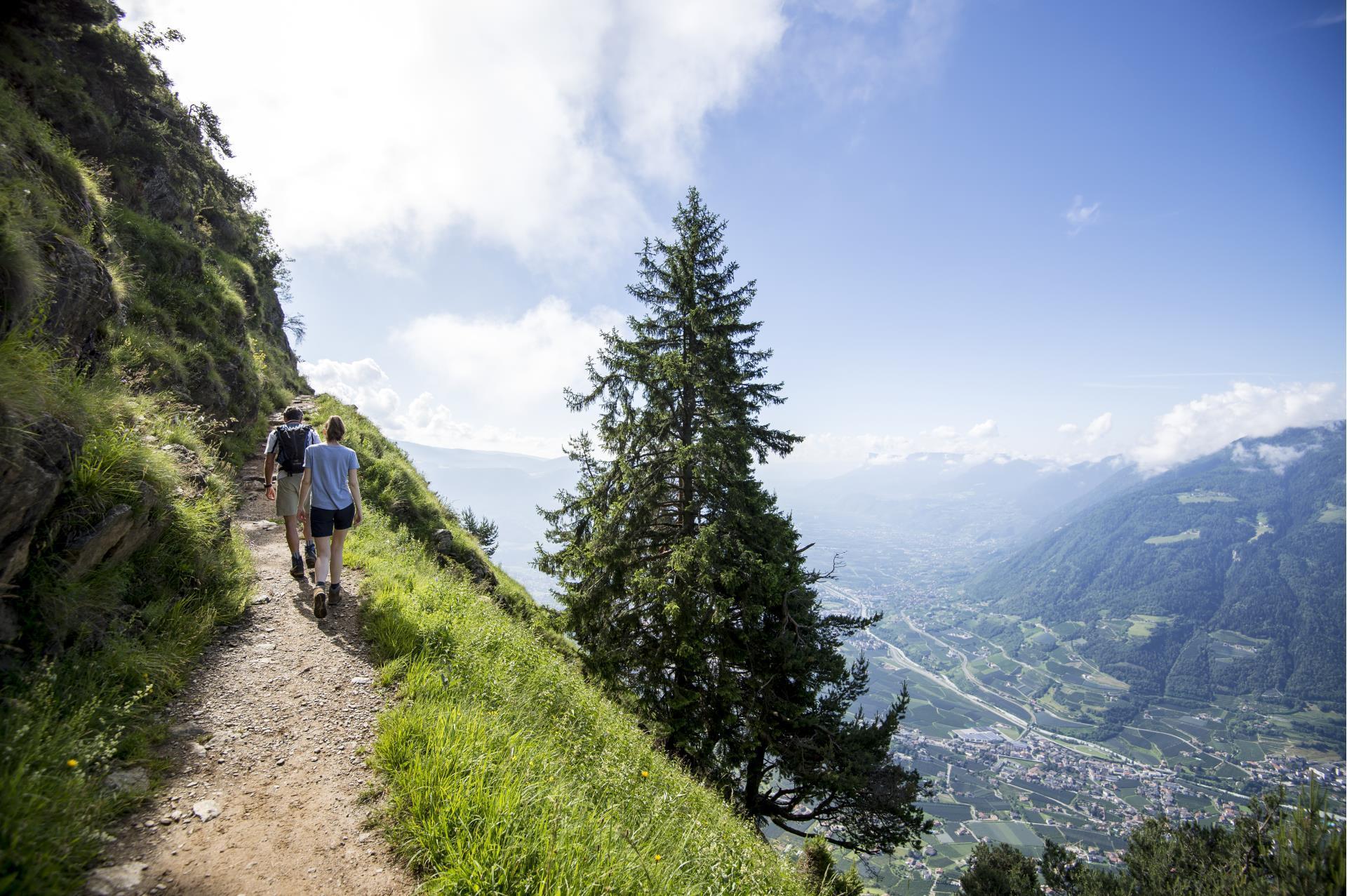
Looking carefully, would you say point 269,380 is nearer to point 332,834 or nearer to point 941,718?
point 332,834

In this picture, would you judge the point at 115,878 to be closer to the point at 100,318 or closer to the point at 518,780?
the point at 518,780

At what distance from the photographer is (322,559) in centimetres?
698

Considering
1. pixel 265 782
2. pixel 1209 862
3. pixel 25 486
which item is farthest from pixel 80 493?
pixel 1209 862

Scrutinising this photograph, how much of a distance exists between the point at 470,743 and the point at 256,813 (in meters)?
1.46

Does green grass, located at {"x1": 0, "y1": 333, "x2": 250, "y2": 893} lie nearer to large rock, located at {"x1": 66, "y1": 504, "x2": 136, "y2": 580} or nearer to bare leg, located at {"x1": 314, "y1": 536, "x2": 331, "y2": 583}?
large rock, located at {"x1": 66, "y1": 504, "x2": 136, "y2": 580}

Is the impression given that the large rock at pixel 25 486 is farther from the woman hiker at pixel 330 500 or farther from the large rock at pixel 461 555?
the large rock at pixel 461 555

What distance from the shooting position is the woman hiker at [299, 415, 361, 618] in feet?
22.1

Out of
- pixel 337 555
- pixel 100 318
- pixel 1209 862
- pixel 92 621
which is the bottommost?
pixel 1209 862

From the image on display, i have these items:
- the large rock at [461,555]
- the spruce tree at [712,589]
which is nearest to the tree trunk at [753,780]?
the spruce tree at [712,589]

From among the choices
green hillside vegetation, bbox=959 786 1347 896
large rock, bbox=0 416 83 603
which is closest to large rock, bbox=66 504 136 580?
large rock, bbox=0 416 83 603

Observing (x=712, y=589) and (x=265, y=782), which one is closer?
(x=265, y=782)

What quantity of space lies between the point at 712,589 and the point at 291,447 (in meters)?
8.89

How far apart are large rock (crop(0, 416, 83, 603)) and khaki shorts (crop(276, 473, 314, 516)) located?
381 centimetres

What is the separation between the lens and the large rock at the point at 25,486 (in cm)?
360
